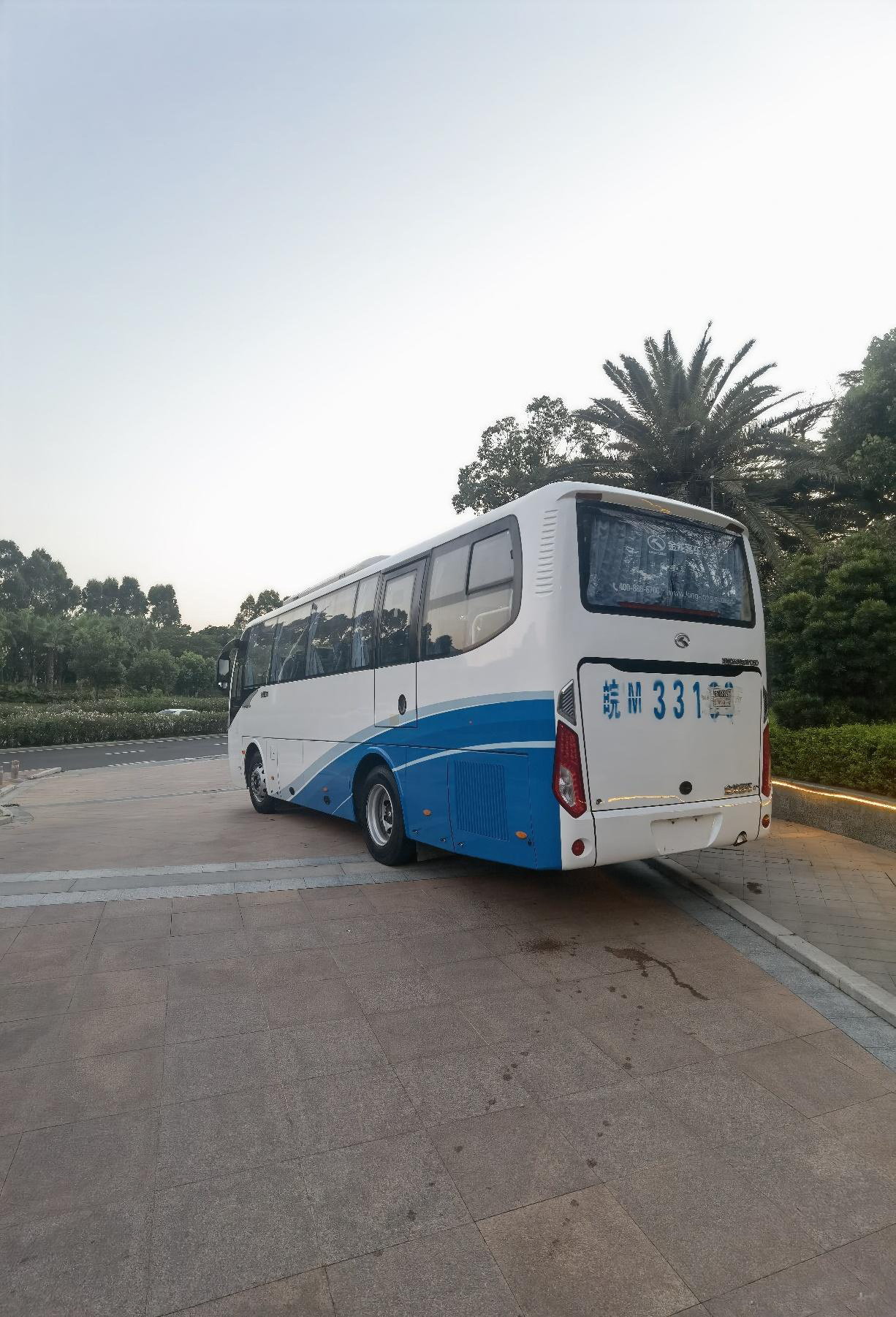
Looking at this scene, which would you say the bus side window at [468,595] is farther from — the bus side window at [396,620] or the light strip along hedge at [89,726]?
the light strip along hedge at [89,726]

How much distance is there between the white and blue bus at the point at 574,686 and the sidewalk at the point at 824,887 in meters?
0.77

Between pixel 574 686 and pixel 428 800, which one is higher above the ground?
pixel 574 686

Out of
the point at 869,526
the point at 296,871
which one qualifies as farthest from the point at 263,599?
the point at 296,871

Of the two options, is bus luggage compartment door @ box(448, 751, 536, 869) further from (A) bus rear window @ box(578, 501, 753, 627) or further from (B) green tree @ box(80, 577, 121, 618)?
(B) green tree @ box(80, 577, 121, 618)

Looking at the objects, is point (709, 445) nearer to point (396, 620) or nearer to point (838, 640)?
point (838, 640)

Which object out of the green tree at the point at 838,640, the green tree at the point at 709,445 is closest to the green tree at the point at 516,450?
the green tree at the point at 709,445

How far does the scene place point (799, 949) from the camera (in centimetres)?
509

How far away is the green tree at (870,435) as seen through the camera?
15906 mm

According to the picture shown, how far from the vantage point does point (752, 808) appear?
6016mm

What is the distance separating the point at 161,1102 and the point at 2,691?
158 ft

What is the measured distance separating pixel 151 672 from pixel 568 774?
50.8 m

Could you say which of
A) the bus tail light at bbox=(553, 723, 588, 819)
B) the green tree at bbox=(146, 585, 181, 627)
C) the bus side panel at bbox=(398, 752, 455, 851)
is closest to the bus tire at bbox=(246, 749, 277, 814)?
the bus side panel at bbox=(398, 752, 455, 851)

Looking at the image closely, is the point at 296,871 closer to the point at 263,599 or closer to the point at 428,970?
the point at 428,970

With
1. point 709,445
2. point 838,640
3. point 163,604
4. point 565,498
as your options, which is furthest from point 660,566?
point 163,604
